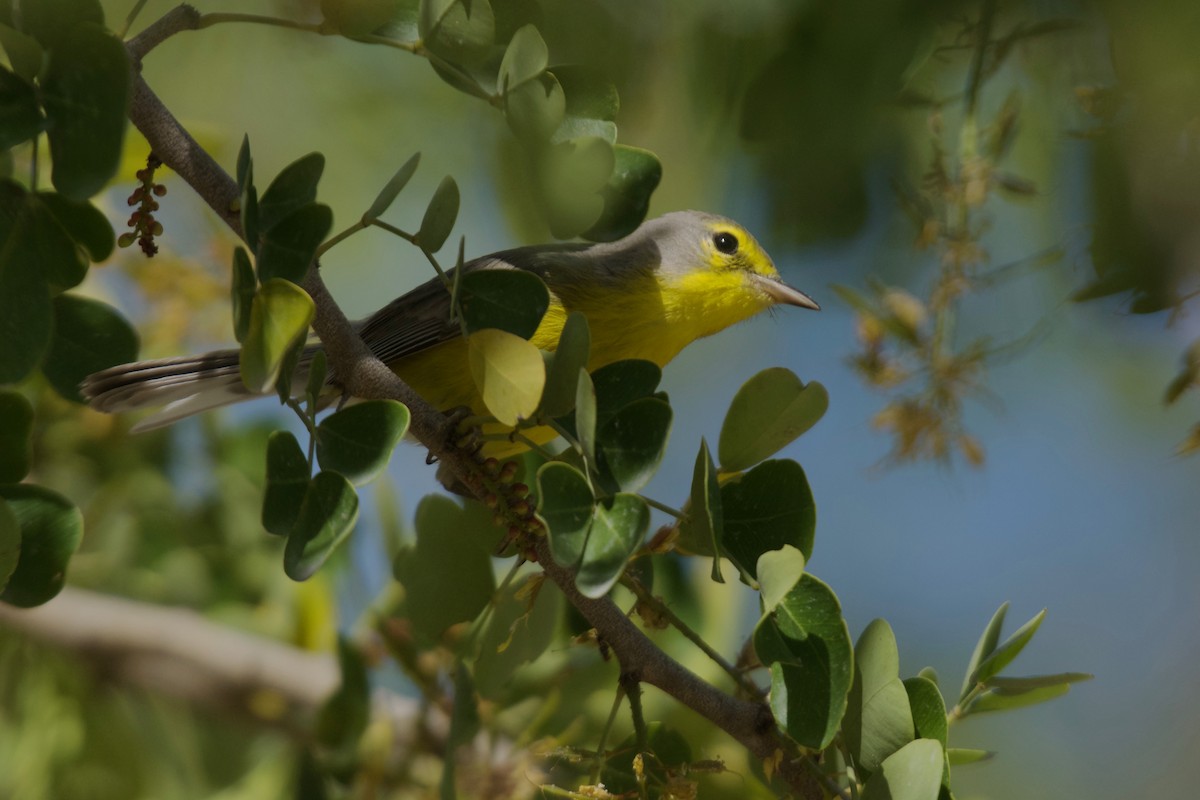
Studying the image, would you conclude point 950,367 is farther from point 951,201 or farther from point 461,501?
point 461,501

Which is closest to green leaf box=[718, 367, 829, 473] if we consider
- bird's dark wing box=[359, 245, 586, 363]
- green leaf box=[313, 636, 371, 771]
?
bird's dark wing box=[359, 245, 586, 363]

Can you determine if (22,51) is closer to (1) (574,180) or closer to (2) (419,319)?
(1) (574,180)

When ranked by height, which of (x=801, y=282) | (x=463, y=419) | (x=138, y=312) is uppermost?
(x=801, y=282)

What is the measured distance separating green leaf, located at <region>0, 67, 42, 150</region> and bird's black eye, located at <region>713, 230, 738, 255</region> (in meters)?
2.31

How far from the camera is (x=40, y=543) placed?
1.43m

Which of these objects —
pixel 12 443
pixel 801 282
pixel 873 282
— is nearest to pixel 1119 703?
pixel 801 282

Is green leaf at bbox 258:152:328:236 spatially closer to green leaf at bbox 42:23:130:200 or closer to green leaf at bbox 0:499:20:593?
green leaf at bbox 42:23:130:200

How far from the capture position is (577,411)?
130cm

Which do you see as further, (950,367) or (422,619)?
(950,367)

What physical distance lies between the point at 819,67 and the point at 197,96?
1.82 meters

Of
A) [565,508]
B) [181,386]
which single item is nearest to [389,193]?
[565,508]

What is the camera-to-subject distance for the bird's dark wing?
2.75 metres

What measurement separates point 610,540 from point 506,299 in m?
0.44

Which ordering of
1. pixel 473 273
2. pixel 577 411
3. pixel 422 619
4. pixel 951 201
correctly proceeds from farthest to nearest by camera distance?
pixel 951 201
pixel 422 619
pixel 473 273
pixel 577 411
